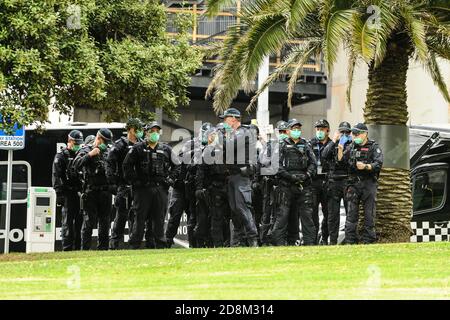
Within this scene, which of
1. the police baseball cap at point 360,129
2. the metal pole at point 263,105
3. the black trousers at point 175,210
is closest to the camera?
the police baseball cap at point 360,129

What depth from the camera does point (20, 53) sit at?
15.6 meters

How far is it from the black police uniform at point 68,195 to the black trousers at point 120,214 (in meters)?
0.74

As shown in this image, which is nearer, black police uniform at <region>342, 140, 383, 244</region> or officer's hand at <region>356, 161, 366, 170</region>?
officer's hand at <region>356, 161, 366, 170</region>

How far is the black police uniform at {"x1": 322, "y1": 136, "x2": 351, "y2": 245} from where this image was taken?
1892 cm

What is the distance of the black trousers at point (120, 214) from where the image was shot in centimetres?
1906

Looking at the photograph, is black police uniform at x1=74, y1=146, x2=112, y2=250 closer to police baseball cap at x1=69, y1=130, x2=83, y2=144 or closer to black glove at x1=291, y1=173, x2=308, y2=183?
police baseball cap at x1=69, y1=130, x2=83, y2=144

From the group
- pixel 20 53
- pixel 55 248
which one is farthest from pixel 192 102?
pixel 20 53

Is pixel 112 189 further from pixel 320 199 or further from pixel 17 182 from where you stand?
pixel 320 199

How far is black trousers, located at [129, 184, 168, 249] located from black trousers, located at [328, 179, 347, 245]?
282 cm

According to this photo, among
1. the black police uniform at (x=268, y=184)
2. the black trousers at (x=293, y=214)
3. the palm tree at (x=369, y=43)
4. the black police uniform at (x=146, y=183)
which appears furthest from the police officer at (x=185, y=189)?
the black trousers at (x=293, y=214)

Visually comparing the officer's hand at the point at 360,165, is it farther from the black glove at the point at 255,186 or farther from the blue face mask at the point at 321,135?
the black glove at the point at 255,186

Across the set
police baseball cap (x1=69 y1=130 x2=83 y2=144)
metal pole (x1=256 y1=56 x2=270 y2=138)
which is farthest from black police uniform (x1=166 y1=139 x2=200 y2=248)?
metal pole (x1=256 y1=56 x2=270 y2=138)

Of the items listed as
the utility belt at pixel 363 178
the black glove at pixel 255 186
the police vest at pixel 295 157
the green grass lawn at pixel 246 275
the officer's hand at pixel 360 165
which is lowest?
the green grass lawn at pixel 246 275

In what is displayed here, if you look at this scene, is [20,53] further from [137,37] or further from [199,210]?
[199,210]
